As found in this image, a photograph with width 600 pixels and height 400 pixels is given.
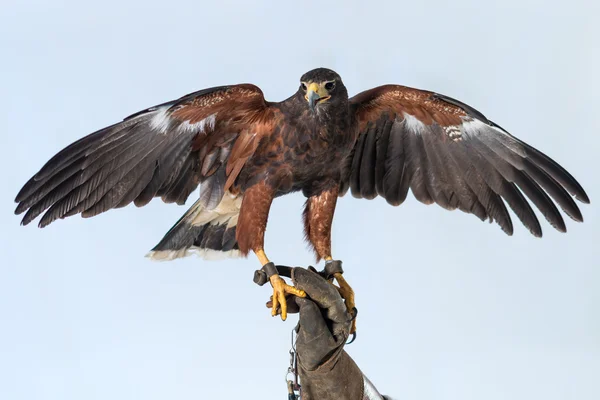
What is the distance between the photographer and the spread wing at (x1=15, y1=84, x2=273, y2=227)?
4.26 meters

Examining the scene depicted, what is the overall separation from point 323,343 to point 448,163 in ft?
4.86

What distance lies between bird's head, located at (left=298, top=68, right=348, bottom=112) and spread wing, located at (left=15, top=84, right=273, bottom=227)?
A: 30 centimetres

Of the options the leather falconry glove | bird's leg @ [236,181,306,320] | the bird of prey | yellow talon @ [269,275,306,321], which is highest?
the bird of prey

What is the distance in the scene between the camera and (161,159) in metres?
4.36

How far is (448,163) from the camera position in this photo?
4773 mm

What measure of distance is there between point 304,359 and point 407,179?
1.44 metres

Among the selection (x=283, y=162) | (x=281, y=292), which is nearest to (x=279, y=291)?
(x=281, y=292)

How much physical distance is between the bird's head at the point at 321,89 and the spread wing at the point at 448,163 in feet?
1.25

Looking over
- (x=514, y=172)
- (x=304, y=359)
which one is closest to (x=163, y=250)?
(x=304, y=359)

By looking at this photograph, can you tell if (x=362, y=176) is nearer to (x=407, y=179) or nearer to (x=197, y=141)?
(x=407, y=179)

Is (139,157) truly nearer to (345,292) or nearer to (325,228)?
(325,228)

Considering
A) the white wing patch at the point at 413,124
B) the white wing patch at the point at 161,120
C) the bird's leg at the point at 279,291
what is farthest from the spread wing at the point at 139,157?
the white wing patch at the point at 413,124

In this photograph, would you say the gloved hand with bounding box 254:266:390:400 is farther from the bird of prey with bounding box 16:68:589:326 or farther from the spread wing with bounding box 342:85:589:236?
the spread wing with bounding box 342:85:589:236

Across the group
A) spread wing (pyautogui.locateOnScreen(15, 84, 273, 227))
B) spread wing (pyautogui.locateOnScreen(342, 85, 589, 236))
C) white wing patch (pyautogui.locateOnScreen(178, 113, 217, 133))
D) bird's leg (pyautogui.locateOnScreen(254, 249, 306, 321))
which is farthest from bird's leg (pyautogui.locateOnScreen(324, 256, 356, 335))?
white wing patch (pyautogui.locateOnScreen(178, 113, 217, 133))
